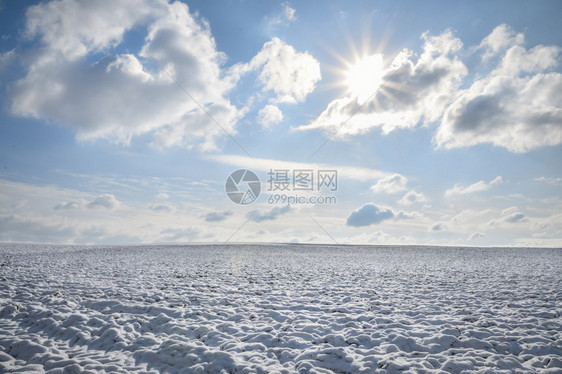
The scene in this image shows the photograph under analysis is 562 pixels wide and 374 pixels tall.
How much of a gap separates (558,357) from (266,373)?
6.74 m

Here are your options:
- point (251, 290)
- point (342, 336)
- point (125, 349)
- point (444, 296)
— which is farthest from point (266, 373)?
point (444, 296)

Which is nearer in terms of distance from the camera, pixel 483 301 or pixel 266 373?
pixel 266 373

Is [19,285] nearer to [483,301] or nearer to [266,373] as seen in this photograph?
[266,373]

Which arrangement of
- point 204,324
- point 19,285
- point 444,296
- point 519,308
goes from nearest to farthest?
1. point 204,324
2. point 519,308
3. point 444,296
4. point 19,285

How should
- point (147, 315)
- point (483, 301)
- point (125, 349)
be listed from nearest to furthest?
1. point (125, 349)
2. point (147, 315)
3. point (483, 301)

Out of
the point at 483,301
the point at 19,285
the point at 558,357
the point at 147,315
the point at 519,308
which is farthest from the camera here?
the point at 19,285

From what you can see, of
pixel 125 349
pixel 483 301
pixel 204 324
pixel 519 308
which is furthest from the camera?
pixel 483 301

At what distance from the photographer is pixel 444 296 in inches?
503

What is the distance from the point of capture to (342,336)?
802 centimetres

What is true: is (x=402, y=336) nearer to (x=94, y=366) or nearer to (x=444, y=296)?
(x=444, y=296)

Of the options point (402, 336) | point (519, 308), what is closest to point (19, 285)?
point (402, 336)

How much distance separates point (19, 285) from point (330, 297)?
1457 centimetres

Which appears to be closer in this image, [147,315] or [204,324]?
[204,324]

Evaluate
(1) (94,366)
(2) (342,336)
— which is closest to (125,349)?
(1) (94,366)
